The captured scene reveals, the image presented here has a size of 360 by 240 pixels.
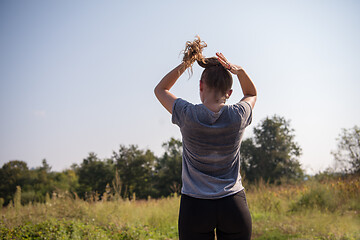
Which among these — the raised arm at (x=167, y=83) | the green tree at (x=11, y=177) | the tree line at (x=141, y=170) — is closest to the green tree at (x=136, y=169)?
the tree line at (x=141, y=170)

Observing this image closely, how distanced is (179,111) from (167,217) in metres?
6.27

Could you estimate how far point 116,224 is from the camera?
5660mm

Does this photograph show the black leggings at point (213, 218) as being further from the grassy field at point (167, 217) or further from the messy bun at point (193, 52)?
the grassy field at point (167, 217)

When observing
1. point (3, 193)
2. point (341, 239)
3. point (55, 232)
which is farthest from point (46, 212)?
point (3, 193)

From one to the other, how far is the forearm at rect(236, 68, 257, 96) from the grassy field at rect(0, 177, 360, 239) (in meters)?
3.85

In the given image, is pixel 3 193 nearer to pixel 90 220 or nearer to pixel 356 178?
pixel 90 220

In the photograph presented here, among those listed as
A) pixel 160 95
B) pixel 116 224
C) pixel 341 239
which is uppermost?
pixel 160 95

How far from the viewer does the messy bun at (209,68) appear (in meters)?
1.71

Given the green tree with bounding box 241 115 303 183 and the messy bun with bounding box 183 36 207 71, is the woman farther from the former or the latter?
the green tree with bounding box 241 115 303 183

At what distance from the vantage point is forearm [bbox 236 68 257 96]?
197cm

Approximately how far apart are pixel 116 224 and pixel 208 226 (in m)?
4.48

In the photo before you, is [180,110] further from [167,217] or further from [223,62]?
[167,217]

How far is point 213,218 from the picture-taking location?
1.65 metres

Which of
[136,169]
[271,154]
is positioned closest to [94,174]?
[136,169]
